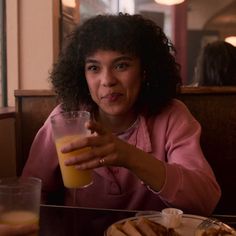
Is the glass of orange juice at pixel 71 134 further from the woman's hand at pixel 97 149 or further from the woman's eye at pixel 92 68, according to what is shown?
the woman's eye at pixel 92 68

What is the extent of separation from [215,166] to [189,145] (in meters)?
0.85

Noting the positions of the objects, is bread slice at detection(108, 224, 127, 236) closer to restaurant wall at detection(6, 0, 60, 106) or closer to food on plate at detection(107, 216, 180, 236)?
food on plate at detection(107, 216, 180, 236)

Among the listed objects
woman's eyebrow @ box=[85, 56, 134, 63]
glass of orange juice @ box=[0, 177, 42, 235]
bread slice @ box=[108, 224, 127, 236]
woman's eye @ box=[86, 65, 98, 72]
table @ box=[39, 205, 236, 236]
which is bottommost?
table @ box=[39, 205, 236, 236]

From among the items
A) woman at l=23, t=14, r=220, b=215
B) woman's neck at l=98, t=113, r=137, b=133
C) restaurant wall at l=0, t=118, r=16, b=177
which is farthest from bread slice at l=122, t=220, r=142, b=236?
restaurant wall at l=0, t=118, r=16, b=177

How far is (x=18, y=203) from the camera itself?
78 cm

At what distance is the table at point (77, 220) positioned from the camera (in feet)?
3.07

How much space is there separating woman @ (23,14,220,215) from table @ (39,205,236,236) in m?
0.15

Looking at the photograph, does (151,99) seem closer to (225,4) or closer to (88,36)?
(88,36)

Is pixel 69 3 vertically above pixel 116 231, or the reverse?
pixel 69 3

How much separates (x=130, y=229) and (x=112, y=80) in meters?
0.61

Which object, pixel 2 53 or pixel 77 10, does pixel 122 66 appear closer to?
pixel 2 53

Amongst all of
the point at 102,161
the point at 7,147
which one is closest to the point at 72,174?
the point at 102,161

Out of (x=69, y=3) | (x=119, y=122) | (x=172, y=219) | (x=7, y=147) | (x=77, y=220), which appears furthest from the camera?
(x=69, y=3)

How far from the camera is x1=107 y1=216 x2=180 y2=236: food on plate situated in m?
0.81
